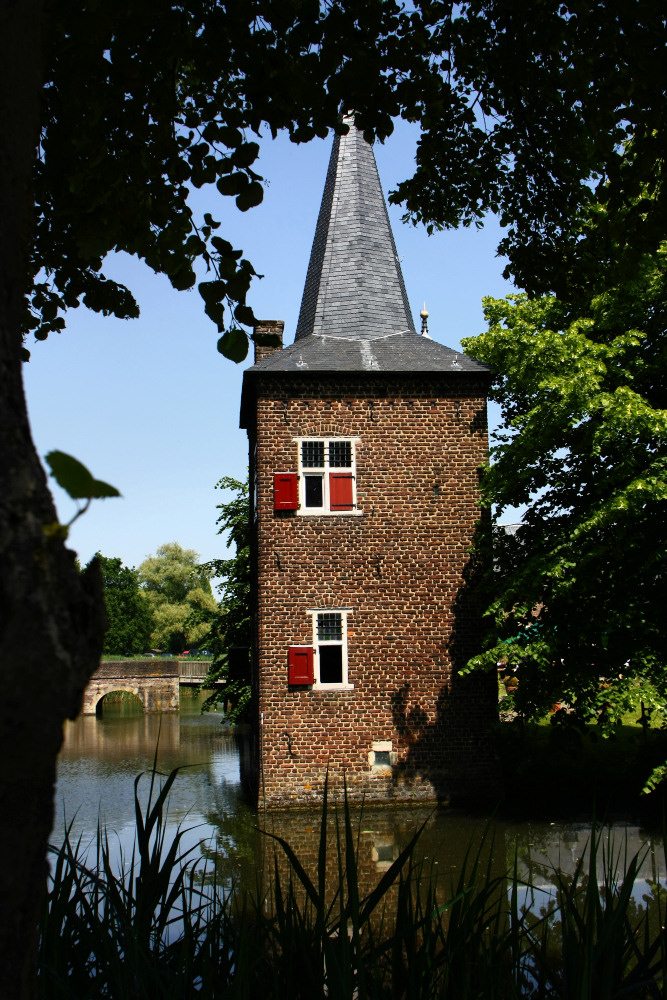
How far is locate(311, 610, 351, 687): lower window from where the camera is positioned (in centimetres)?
1486

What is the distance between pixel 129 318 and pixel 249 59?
7.65 feet

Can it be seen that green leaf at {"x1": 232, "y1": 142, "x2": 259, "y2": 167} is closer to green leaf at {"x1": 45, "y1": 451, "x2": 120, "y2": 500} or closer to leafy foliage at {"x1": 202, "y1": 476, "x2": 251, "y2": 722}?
green leaf at {"x1": 45, "y1": 451, "x2": 120, "y2": 500}

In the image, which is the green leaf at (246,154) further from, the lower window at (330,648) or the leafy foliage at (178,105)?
the lower window at (330,648)

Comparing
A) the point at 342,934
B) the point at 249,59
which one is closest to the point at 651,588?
the point at 249,59

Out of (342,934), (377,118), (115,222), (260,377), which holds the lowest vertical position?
(342,934)

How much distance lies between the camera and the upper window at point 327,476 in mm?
15250

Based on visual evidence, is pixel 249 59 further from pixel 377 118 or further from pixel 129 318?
pixel 129 318

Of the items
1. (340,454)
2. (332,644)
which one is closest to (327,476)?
(340,454)

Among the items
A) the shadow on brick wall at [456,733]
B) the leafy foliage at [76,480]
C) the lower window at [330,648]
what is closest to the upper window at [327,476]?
the lower window at [330,648]

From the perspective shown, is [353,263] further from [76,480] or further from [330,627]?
[76,480]

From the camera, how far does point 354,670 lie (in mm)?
14875

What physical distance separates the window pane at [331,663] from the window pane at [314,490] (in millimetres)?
2487

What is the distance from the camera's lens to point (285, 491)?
594 inches

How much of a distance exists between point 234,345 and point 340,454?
39.5ft
